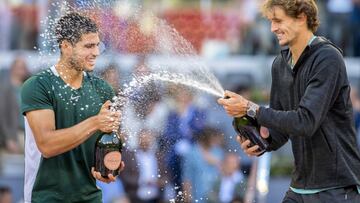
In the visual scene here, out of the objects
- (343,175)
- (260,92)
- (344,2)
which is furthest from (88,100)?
(344,2)

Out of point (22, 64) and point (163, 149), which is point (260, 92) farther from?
point (163, 149)

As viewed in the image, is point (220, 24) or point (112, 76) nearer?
point (112, 76)

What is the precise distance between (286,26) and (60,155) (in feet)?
5.34

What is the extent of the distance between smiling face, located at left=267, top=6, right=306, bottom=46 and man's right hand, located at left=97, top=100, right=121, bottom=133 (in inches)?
43.5

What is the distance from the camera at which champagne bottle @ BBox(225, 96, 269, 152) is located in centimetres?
608

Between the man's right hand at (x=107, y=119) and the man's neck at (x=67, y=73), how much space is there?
0.36 m

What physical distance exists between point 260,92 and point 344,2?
6.94 feet

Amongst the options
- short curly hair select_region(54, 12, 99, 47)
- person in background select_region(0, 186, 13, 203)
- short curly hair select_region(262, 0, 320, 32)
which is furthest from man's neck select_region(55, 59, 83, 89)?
person in background select_region(0, 186, 13, 203)

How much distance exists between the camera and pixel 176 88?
7391mm

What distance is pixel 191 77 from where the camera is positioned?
7250mm

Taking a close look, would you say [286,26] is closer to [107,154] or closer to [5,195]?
[107,154]

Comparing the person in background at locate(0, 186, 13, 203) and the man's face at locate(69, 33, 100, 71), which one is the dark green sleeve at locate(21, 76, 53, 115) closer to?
the man's face at locate(69, 33, 100, 71)

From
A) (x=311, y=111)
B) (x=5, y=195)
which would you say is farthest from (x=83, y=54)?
(x=5, y=195)

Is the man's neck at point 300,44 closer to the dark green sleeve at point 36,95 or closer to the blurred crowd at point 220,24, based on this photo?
the dark green sleeve at point 36,95
